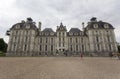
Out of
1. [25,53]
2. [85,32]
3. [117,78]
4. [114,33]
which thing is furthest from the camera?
[85,32]

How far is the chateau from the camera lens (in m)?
40.2

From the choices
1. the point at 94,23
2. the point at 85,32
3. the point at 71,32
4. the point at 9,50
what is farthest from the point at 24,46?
the point at 94,23

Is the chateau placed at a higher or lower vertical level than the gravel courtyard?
higher

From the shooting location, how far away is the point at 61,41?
42094 mm

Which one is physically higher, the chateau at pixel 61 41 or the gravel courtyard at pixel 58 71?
the chateau at pixel 61 41

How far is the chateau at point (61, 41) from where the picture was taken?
4022 centimetres

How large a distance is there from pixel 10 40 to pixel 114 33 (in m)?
46.1

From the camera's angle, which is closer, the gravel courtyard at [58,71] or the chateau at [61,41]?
the gravel courtyard at [58,71]

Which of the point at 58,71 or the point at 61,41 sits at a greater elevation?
the point at 61,41

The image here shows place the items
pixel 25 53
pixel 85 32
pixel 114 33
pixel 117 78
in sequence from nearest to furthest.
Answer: pixel 117 78 → pixel 25 53 → pixel 114 33 → pixel 85 32

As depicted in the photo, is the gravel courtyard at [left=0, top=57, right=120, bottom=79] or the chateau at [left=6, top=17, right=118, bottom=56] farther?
the chateau at [left=6, top=17, right=118, bottom=56]

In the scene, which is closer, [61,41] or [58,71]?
[58,71]

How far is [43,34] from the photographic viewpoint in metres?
44.6

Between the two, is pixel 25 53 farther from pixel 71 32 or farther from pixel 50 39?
pixel 71 32
